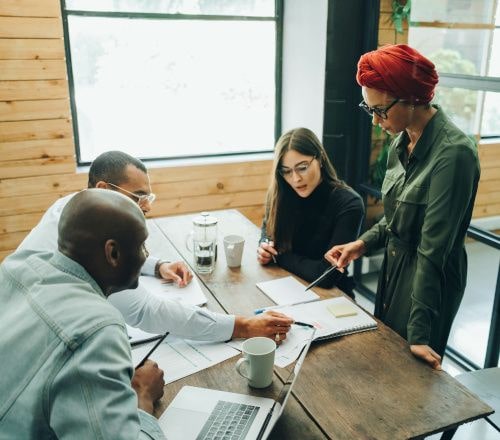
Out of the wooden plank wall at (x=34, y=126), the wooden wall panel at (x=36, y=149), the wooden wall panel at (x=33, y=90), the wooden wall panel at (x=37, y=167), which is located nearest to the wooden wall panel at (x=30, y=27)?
the wooden plank wall at (x=34, y=126)

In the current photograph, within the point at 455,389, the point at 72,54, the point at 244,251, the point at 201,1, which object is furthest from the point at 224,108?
the point at 455,389

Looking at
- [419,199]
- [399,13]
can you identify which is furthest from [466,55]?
[419,199]

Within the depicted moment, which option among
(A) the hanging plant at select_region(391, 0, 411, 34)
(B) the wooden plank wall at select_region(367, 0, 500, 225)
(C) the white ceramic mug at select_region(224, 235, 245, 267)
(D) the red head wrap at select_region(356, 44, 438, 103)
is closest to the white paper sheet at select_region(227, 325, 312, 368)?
(C) the white ceramic mug at select_region(224, 235, 245, 267)

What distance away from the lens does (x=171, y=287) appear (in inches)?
74.9

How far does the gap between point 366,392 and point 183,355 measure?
51 cm

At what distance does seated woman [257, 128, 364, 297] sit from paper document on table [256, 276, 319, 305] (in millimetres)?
97

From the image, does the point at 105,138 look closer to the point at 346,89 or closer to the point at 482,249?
the point at 346,89

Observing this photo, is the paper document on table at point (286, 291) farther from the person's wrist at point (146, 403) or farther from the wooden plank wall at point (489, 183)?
the wooden plank wall at point (489, 183)

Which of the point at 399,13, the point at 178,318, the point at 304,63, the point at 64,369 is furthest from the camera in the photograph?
the point at 304,63

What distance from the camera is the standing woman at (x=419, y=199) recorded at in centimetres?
154

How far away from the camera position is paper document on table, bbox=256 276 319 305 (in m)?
1.78

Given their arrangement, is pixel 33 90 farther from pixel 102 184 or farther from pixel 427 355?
pixel 427 355

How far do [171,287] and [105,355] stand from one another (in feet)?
3.49

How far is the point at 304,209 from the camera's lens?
2.23 meters
